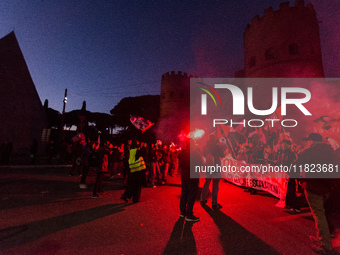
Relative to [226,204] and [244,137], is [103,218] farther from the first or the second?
[244,137]

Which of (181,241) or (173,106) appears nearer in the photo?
(181,241)

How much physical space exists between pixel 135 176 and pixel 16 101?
80.7 feet

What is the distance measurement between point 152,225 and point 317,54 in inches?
983

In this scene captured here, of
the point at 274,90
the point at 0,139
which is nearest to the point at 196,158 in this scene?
the point at 274,90

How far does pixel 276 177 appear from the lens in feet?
23.0

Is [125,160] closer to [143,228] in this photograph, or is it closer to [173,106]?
[143,228]

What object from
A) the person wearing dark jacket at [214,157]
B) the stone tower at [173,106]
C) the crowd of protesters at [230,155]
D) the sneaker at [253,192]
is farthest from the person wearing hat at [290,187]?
the stone tower at [173,106]

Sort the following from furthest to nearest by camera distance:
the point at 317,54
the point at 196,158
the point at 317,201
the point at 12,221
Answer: the point at 317,54, the point at 196,158, the point at 12,221, the point at 317,201

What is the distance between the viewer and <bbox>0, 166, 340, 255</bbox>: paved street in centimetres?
356

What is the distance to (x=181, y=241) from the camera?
388 cm

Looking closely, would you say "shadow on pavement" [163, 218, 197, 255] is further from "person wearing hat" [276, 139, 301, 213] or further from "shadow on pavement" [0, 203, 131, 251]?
"person wearing hat" [276, 139, 301, 213]

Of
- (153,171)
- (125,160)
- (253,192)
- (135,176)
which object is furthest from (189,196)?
(153,171)

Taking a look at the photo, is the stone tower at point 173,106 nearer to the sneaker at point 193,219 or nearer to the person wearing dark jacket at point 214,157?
the person wearing dark jacket at point 214,157

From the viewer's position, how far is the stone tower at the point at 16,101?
2350 centimetres
